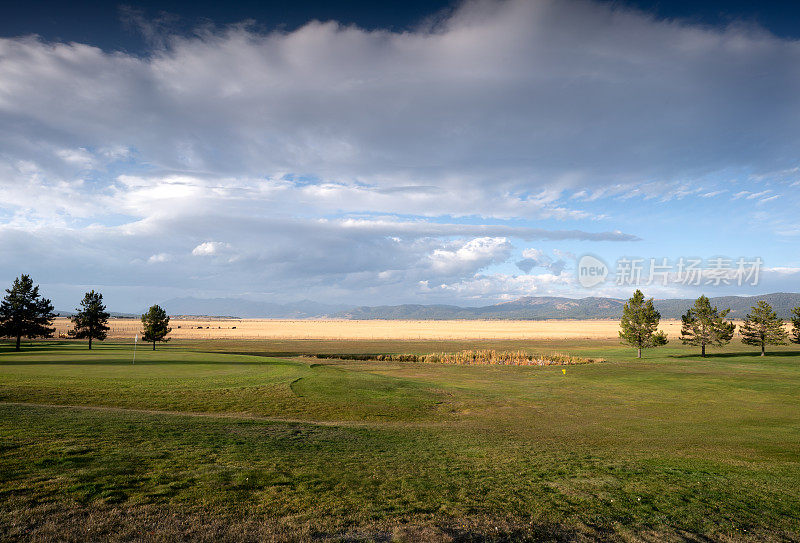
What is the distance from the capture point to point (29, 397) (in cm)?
2064

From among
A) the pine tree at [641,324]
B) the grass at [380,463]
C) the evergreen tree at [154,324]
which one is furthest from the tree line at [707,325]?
the evergreen tree at [154,324]

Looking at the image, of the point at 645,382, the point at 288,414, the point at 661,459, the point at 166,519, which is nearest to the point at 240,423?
the point at 288,414

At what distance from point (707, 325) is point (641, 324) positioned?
8.35m

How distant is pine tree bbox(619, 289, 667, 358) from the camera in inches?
2267

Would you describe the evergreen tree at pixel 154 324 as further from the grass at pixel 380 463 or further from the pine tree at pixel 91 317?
the grass at pixel 380 463

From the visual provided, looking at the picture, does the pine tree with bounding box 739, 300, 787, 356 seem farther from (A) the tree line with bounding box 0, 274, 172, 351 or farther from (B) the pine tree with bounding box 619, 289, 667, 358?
(A) the tree line with bounding box 0, 274, 172, 351

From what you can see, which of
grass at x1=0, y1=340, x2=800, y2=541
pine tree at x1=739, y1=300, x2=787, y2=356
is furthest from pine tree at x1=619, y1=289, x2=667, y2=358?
grass at x1=0, y1=340, x2=800, y2=541

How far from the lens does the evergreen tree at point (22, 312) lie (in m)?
55.5

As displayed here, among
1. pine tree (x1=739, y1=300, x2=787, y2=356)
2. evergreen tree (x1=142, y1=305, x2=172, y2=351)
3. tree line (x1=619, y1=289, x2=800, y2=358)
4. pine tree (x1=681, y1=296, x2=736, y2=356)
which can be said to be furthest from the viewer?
evergreen tree (x1=142, y1=305, x2=172, y2=351)

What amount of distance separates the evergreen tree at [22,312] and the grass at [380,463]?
39102 mm

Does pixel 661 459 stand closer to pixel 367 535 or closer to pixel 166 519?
pixel 367 535

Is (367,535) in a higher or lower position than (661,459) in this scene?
higher

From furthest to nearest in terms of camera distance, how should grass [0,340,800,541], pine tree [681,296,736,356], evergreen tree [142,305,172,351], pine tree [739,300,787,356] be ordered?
evergreen tree [142,305,172,351], pine tree [681,296,736,356], pine tree [739,300,787,356], grass [0,340,800,541]

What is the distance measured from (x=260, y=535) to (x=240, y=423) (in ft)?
37.5
